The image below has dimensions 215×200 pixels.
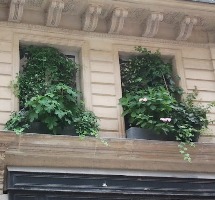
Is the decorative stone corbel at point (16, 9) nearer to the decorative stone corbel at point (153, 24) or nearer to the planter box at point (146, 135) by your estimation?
the decorative stone corbel at point (153, 24)

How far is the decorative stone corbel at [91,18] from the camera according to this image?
10734mm

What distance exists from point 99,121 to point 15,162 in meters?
1.91

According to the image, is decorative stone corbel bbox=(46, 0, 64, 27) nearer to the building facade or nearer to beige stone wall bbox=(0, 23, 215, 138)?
the building facade

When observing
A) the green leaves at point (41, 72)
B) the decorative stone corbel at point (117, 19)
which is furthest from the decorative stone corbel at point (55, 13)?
the decorative stone corbel at point (117, 19)

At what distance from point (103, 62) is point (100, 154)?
222 cm

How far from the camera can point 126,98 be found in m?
10.2

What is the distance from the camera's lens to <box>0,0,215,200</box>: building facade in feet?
29.9

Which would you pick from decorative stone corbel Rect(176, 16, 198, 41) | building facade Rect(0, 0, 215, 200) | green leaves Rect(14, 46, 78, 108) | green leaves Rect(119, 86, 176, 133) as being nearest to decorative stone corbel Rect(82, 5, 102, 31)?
building facade Rect(0, 0, 215, 200)

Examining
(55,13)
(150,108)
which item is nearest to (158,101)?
(150,108)

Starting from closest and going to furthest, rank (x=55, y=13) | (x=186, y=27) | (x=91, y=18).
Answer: (x=55, y=13) → (x=91, y=18) → (x=186, y=27)

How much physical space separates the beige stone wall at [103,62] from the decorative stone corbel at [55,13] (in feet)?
0.48

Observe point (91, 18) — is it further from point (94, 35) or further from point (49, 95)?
point (49, 95)

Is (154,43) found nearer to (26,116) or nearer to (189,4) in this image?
(189,4)

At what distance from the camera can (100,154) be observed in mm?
9383
